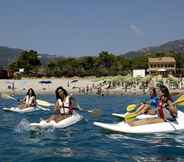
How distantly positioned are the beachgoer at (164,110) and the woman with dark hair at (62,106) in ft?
9.09

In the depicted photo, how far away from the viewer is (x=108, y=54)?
348ft

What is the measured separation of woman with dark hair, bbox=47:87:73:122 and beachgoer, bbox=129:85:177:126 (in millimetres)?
2771

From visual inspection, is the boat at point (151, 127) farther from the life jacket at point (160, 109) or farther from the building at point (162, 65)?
the building at point (162, 65)

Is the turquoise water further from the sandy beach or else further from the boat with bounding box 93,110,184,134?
the sandy beach

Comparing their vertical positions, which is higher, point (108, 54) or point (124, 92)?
point (108, 54)

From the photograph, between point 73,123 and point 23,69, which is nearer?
point 73,123

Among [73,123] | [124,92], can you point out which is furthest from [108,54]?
[73,123]

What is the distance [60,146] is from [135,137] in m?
2.60

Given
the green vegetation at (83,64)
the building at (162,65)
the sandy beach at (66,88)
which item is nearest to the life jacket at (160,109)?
the sandy beach at (66,88)

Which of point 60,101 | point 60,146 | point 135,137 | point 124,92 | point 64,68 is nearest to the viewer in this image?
point 60,146

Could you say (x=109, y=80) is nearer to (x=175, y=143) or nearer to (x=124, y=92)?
(x=124, y=92)

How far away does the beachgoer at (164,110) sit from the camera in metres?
14.3

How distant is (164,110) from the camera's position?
14.5m

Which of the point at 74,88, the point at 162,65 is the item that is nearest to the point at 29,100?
the point at 74,88
